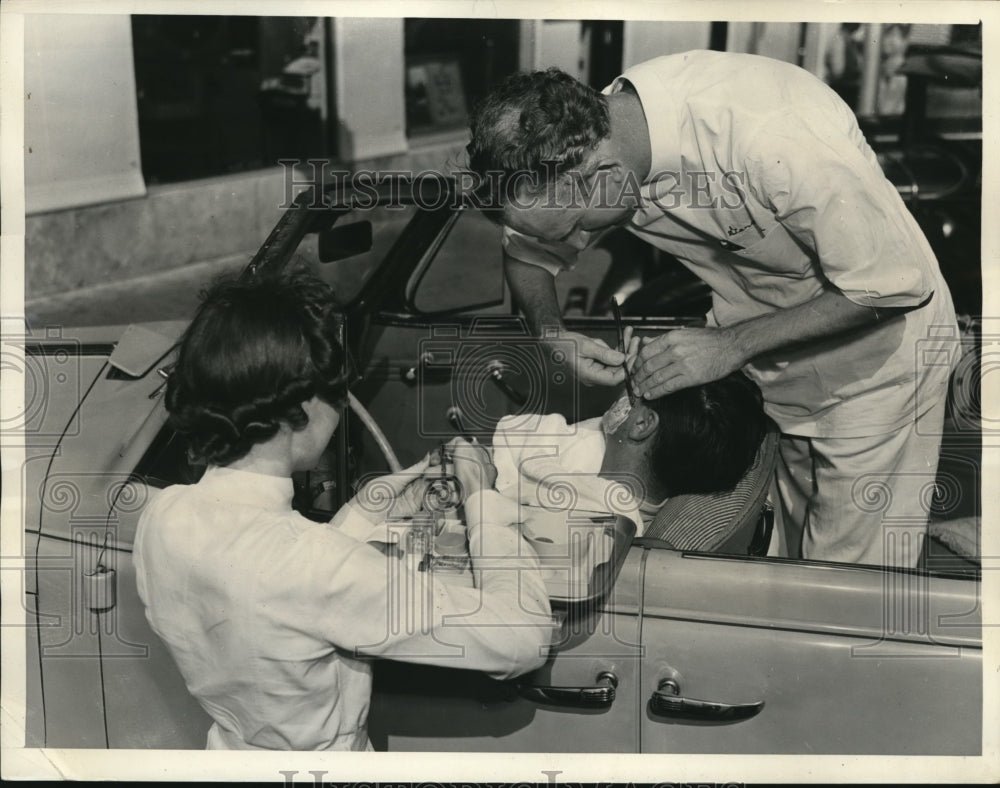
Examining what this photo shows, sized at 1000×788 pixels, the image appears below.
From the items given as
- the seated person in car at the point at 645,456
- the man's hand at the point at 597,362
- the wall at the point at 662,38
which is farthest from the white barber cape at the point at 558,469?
the wall at the point at 662,38

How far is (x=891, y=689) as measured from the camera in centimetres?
170

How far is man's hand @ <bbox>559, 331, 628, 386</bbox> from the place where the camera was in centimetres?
211

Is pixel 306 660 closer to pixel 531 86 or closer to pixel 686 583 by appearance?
pixel 686 583

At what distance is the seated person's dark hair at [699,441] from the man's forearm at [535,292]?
492 mm

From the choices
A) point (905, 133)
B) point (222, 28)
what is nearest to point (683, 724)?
point (905, 133)

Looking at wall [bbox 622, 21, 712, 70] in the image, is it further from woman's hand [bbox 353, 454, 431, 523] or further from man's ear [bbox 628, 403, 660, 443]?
woman's hand [bbox 353, 454, 431, 523]

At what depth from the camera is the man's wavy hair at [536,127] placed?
6.04 feet

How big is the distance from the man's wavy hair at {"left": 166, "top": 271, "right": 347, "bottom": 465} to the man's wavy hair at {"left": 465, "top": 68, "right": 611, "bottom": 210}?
0.49 meters

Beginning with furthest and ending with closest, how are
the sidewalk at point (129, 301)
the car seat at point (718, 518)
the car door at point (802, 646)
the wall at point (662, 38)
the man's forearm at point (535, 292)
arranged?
the sidewalk at point (129, 301)
the wall at point (662, 38)
the man's forearm at point (535, 292)
the car seat at point (718, 518)
the car door at point (802, 646)

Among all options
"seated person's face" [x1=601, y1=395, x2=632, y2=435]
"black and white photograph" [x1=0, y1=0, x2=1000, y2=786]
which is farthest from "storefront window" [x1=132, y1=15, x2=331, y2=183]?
"seated person's face" [x1=601, y1=395, x2=632, y2=435]

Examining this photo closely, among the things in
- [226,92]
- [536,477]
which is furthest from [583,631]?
[226,92]

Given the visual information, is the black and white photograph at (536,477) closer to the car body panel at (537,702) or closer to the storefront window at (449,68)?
the car body panel at (537,702)

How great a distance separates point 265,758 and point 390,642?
393 millimetres

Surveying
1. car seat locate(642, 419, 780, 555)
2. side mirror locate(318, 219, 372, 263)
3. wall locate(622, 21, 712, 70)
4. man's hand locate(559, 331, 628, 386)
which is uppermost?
wall locate(622, 21, 712, 70)
